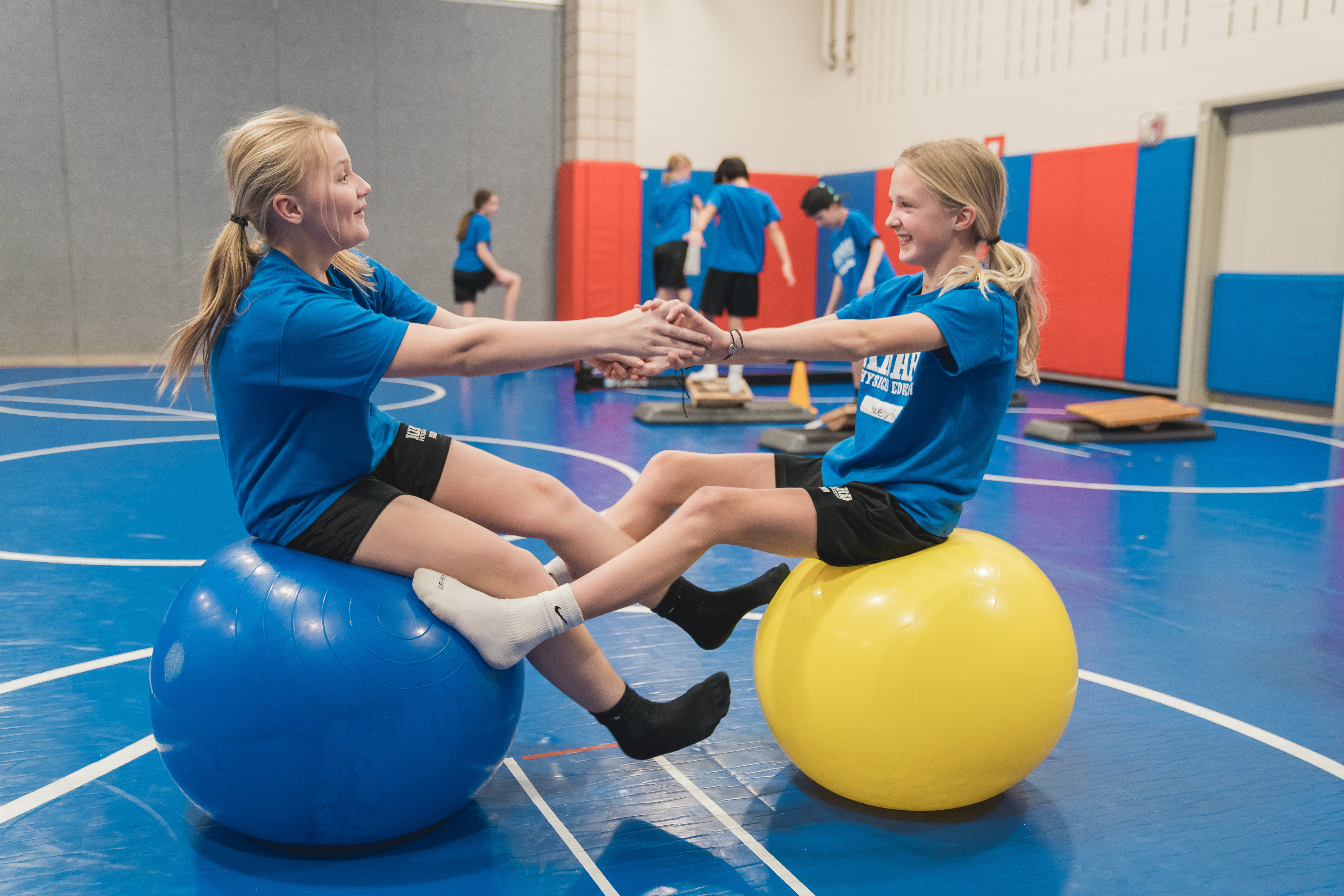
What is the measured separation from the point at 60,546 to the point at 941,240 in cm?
371

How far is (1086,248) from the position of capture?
10562 millimetres

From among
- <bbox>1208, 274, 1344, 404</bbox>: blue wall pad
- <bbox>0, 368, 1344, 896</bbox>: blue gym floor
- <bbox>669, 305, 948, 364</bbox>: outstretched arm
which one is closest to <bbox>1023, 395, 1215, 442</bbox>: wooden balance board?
<bbox>1208, 274, 1344, 404</bbox>: blue wall pad

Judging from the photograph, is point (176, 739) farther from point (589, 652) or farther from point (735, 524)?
point (735, 524)

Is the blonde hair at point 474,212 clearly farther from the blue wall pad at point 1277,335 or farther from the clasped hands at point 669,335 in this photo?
the clasped hands at point 669,335

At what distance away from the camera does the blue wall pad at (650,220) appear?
1373cm

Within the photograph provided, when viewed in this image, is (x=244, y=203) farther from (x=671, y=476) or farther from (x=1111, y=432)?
(x=1111, y=432)

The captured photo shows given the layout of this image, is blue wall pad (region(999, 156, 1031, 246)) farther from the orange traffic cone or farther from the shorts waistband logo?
the shorts waistband logo

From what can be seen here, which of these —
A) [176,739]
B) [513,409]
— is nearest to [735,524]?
[176,739]

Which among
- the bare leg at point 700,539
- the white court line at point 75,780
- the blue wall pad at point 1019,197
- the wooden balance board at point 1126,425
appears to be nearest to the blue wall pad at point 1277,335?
the wooden balance board at point 1126,425

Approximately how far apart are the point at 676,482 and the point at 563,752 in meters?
0.74

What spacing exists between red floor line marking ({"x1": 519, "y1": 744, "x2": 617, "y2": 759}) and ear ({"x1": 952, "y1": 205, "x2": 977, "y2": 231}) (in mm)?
1577

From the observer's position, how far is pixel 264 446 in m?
2.34

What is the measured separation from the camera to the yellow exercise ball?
231 centimetres

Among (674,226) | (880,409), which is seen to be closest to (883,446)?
(880,409)
